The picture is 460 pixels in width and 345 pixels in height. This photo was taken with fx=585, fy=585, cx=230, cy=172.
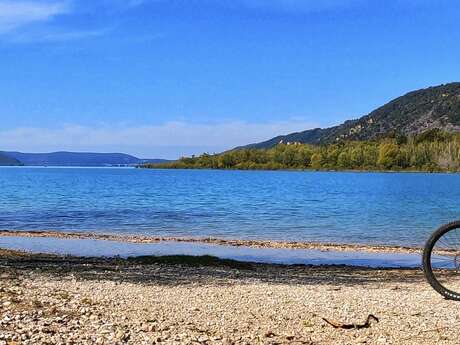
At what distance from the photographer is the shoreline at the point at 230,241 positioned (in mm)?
25219

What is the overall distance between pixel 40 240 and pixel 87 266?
12.4m

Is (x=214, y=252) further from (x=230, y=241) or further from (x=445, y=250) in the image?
(x=445, y=250)

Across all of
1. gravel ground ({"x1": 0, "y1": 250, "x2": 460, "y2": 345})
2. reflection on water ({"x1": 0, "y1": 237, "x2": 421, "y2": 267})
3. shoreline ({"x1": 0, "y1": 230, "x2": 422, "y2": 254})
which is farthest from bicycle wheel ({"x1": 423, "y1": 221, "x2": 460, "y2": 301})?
shoreline ({"x1": 0, "y1": 230, "x2": 422, "y2": 254})

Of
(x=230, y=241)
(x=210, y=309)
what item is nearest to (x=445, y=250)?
(x=210, y=309)

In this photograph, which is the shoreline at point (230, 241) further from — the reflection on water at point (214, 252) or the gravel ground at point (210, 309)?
the gravel ground at point (210, 309)

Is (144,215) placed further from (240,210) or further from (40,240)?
(40,240)

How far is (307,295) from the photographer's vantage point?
10.8 meters

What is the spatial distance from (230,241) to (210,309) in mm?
18347

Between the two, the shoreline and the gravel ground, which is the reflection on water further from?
the gravel ground

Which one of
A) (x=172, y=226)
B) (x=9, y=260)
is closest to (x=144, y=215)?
(x=172, y=226)

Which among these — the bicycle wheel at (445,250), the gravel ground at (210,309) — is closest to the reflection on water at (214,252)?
the gravel ground at (210,309)

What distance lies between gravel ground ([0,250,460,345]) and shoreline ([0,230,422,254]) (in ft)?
36.4

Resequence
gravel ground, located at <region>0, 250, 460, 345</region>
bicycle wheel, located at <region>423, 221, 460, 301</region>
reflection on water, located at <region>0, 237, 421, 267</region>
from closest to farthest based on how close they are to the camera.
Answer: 1. gravel ground, located at <region>0, 250, 460, 345</region>
2. bicycle wheel, located at <region>423, 221, 460, 301</region>
3. reflection on water, located at <region>0, 237, 421, 267</region>

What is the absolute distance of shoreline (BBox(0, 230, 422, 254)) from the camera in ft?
82.7
